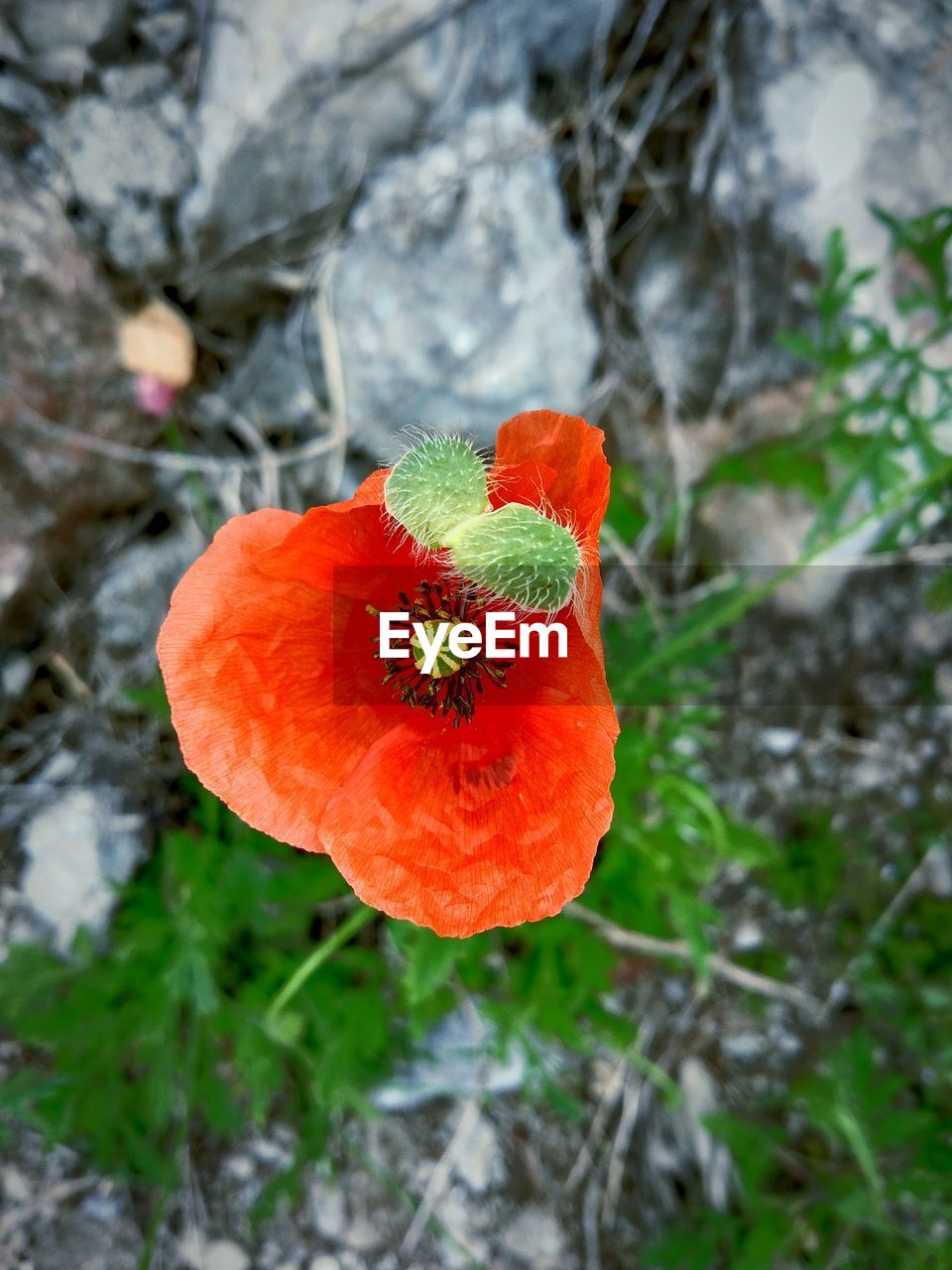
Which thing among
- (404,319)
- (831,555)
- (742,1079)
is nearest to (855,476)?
(831,555)

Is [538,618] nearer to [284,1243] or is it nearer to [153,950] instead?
[153,950]

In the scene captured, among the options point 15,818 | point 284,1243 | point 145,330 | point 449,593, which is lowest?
point 284,1243

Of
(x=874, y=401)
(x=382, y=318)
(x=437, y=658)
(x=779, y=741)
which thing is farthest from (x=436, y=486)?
(x=779, y=741)

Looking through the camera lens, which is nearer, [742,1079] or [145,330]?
[145,330]

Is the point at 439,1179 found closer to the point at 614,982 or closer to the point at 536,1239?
the point at 536,1239

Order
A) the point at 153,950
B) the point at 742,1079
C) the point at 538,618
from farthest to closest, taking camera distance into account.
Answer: the point at 742,1079, the point at 153,950, the point at 538,618
